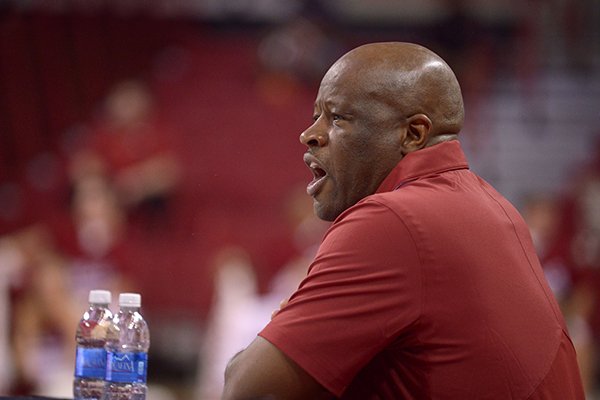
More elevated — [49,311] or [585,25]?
[585,25]

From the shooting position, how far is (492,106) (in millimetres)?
8258

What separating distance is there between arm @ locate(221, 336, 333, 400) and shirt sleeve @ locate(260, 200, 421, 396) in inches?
0.5

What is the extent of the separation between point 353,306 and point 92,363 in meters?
0.75

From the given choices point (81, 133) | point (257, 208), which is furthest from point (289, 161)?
point (81, 133)

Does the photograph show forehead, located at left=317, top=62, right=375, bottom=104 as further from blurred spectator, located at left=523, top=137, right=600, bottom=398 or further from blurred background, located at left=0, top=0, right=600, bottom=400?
blurred spectator, located at left=523, top=137, right=600, bottom=398

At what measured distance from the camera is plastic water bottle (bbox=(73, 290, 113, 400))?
7.10 ft

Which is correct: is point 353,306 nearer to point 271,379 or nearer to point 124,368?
point 271,379

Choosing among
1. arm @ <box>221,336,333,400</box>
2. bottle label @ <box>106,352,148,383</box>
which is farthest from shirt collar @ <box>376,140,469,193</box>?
bottle label @ <box>106,352,148,383</box>

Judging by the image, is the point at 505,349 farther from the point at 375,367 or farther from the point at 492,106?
the point at 492,106

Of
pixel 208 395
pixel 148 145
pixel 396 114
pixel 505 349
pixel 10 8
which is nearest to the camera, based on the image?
pixel 505 349

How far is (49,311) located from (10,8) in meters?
2.61

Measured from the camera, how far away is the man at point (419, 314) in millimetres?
1631

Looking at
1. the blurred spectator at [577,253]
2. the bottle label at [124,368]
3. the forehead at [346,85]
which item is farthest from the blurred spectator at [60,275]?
the forehead at [346,85]

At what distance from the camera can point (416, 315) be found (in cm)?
165
